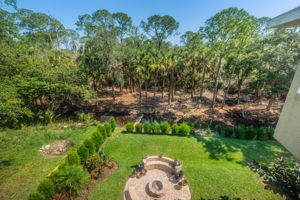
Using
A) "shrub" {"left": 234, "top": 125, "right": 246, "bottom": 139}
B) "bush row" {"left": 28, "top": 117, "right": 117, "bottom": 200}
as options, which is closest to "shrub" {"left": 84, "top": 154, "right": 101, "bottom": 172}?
"bush row" {"left": 28, "top": 117, "right": 117, "bottom": 200}

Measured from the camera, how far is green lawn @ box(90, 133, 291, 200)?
567cm

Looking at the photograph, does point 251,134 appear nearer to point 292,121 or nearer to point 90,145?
point 292,121

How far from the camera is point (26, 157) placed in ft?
24.9

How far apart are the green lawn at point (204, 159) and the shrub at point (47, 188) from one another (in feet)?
5.31

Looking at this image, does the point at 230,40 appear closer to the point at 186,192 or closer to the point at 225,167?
the point at 225,167

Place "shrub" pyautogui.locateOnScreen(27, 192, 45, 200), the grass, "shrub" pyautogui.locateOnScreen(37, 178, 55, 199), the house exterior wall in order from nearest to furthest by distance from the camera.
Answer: the house exterior wall < "shrub" pyautogui.locateOnScreen(27, 192, 45, 200) < "shrub" pyautogui.locateOnScreen(37, 178, 55, 199) < the grass

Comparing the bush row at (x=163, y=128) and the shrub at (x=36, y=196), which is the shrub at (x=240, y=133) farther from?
the shrub at (x=36, y=196)

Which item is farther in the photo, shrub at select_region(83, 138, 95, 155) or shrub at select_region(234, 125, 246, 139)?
shrub at select_region(234, 125, 246, 139)

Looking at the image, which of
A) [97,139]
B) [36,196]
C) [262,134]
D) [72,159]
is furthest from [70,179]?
[262,134]

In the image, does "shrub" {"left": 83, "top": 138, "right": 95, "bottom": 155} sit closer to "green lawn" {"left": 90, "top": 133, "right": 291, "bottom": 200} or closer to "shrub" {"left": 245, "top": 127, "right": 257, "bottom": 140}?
"green lawn" {"left": 90, "top": 133, "right": 291, "bottom": 200}

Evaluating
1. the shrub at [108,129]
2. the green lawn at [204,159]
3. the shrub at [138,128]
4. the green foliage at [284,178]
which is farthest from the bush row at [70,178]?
the green foliage at [284,178]

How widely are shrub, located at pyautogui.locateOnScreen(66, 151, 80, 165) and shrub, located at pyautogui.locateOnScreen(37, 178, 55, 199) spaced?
116 cm

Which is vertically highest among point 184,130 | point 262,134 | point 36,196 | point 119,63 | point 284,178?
point 119,63

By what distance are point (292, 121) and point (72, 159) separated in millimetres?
8775
